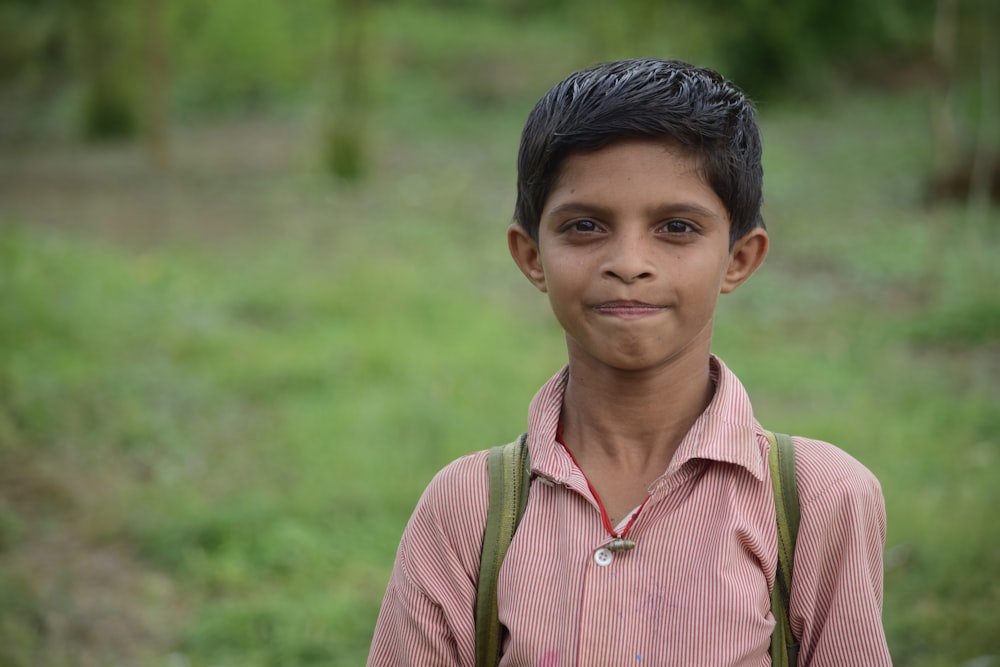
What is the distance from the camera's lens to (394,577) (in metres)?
1.61

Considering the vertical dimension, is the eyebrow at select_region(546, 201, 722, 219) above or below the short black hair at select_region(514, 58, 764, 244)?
below

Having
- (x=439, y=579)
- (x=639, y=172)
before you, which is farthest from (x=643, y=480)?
(x=639, y=172)

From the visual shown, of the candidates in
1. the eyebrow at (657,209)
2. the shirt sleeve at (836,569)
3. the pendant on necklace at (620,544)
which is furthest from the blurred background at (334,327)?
the eyebrow at (657,209)

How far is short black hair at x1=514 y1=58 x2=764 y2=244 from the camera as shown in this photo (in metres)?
1.51

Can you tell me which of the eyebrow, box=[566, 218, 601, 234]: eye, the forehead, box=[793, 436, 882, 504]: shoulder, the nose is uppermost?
the forehead

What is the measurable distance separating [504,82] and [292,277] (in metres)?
11.4

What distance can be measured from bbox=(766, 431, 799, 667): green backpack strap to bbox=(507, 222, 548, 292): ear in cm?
47

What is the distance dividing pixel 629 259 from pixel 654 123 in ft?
0.63

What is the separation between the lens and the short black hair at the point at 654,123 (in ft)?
4.95

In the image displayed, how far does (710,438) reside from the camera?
1.53 m

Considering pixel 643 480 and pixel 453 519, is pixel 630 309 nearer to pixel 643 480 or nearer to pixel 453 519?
pixel 643 480

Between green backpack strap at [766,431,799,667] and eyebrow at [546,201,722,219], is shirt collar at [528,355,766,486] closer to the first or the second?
green backpack strap at [766,431,799,667]

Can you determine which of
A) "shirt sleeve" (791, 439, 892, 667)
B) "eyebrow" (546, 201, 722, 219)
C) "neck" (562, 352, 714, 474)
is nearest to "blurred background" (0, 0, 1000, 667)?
"shirt sleeve" (791, 439, 892, 667)

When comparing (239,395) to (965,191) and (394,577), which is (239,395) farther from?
(965,191)
